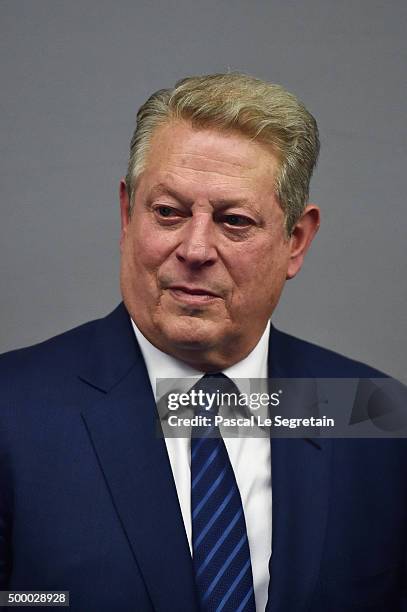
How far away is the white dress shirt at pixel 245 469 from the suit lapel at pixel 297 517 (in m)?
0.04

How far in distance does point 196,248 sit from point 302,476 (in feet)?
1.88

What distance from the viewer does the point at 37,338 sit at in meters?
3.73

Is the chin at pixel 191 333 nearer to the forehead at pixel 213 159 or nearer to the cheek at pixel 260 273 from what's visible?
the cheek at pixel 260 273

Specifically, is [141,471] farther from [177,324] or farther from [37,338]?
[37,338]

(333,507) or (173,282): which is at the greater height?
(173,282)

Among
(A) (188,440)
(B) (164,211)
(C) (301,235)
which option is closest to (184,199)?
(B) (164,211)

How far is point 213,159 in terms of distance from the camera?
271cm

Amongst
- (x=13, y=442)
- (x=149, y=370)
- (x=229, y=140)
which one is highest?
(x=229, y=140)

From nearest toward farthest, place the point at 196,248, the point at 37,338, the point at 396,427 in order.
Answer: the point at 196,248 < the point at 396,427 < the point at 37,338

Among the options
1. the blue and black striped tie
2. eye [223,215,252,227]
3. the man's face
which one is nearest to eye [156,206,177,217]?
the man's face

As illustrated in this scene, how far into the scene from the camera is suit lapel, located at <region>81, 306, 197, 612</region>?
2641 mm

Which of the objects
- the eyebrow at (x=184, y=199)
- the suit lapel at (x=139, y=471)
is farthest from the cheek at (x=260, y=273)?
the suit lapel at (x=139, y=471)

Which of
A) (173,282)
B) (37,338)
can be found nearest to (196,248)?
(173,282)

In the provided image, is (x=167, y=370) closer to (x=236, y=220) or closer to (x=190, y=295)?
(x=190, y=295)
